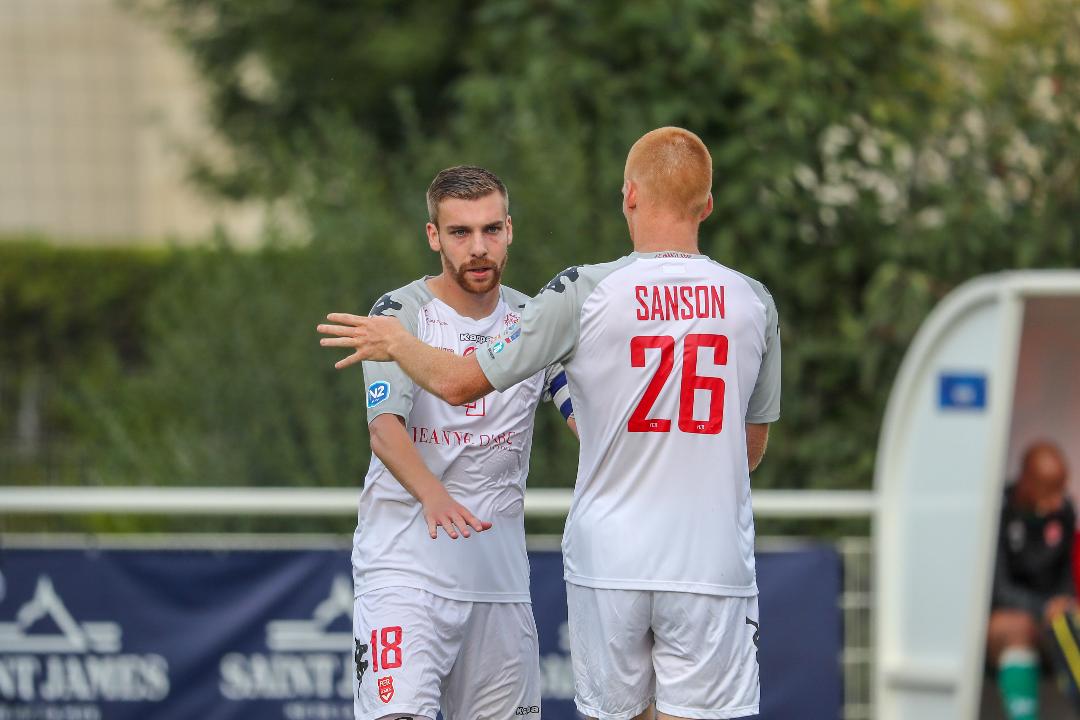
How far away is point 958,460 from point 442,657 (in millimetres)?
2941

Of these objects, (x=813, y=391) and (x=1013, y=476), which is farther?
(x=813, y=391)

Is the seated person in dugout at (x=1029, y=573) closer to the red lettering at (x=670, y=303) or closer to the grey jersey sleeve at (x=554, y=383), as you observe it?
the grey jersey sleeve at (x=554, y=383)

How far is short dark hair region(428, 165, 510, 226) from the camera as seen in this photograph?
4.80 meters

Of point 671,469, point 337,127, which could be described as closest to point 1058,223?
point 337,127

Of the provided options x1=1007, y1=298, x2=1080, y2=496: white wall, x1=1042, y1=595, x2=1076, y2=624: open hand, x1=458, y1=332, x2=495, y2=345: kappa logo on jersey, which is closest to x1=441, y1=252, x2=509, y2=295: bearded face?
x1=458, y1=332, x2=495, y2=345: kappa logo on jersey

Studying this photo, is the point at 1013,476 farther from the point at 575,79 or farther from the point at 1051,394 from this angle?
the point at 575,79

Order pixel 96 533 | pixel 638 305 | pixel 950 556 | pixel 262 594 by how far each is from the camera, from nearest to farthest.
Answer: pixel 638 305 → pixel 950 556 → pixel 262 594 → pixel 96 533

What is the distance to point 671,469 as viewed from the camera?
14.4 feet

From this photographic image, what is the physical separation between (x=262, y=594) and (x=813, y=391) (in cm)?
382

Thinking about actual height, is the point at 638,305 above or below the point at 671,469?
above

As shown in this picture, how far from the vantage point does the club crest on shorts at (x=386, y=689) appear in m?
4.86

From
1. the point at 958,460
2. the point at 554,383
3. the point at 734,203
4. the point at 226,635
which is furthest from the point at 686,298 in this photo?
the point at 734,203

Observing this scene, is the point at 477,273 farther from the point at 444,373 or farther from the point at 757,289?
the point at 757,289

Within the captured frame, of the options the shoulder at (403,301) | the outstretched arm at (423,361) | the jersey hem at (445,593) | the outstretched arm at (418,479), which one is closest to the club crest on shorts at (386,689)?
the jersey hem at (445,593)
